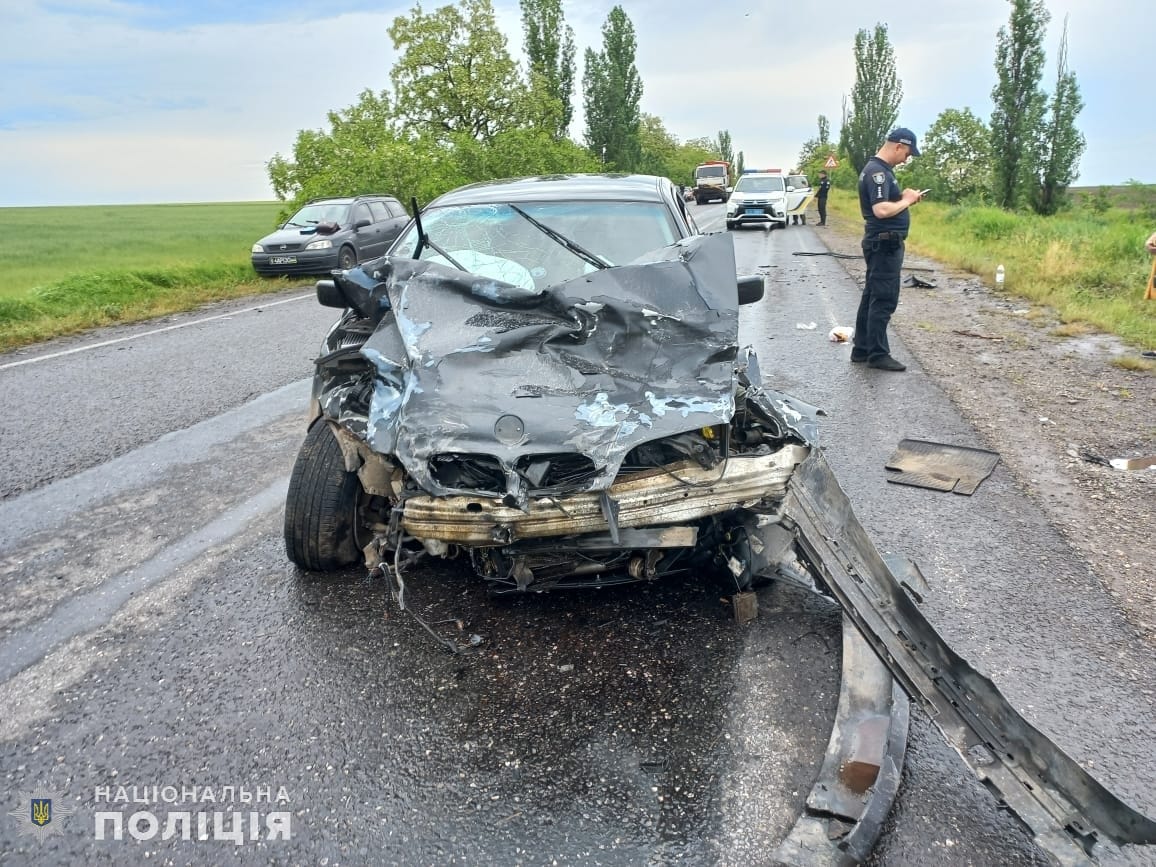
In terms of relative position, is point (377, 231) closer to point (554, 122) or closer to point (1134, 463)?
point (1134, 463)

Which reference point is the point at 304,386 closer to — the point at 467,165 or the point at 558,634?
the point at 558,634

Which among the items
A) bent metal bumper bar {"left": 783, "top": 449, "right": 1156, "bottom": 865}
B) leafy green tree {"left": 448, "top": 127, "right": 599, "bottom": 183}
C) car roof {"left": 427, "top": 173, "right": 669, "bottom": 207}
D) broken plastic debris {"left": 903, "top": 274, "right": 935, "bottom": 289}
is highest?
leafy green tree {"left": 448, "top": 127, "right": 599, "bottom": 183}

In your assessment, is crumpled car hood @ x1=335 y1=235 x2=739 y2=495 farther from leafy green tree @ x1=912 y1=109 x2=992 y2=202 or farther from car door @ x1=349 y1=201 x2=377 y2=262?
leafy green tree @ x1=912 y1=109 x2=992 y2=202

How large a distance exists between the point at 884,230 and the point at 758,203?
18269mm

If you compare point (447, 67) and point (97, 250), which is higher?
point (447, 67)

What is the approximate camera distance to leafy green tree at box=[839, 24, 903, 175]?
47656 millimetres

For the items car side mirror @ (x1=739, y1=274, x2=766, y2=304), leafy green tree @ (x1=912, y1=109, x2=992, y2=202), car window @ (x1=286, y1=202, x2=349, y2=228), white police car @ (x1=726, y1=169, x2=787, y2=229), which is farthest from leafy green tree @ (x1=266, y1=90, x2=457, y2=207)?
leafy green tree @ (x1=912, y1=109, x2=992, y2=202)

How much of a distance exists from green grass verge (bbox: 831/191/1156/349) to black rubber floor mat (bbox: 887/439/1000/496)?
4.43 metres

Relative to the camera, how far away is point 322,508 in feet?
11.5

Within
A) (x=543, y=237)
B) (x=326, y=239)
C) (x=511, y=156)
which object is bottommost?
(x=326, y=239)

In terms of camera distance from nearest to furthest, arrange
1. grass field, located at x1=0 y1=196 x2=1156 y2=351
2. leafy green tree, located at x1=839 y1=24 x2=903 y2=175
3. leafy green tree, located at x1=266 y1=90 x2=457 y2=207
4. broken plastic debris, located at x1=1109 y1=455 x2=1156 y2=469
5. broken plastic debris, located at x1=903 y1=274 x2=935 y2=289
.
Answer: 1. broken plastic debris, located at x1=1109 y1=455 x2=1156 y2=469
2. grass field, located at x1=0 y1=196 x2=1156 y2=351
3. broken plastic debris, located at x1=903 y1=274 x2=935 y2=289
4. leafy green tree, located at x1=266 y1=90 x2=457 y2=207
5. leafy green tree, located at x1=839 y1=24 x2=903 y2=175

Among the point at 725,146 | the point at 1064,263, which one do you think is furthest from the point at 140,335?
the point at 725,146

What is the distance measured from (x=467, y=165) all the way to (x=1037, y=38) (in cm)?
1833

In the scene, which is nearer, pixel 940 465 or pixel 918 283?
pixel 940 465
